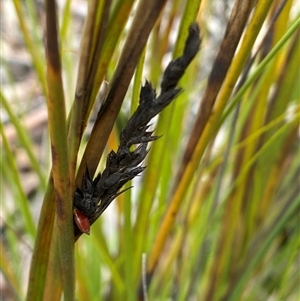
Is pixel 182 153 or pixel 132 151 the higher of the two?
pixel 182 153

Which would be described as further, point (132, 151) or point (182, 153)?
point (182, 153)

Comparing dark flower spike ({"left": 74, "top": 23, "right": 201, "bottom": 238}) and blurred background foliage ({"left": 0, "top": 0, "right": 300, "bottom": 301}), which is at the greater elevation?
blurred background foliage ({"left": 0, "top": 0, "right": 300, "bottom": 301})

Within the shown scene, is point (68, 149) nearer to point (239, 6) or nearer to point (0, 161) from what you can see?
point (239, 6)

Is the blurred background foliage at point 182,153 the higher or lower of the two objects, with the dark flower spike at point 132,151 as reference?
higher

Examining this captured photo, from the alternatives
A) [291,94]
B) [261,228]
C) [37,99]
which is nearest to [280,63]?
[291,94]
